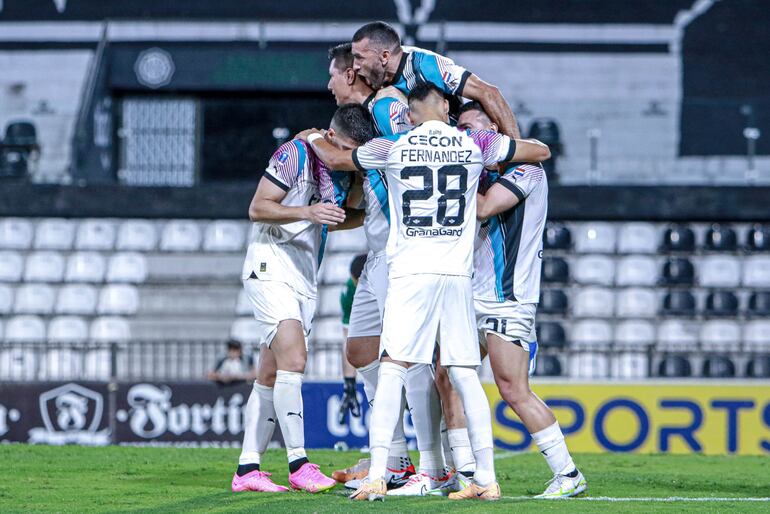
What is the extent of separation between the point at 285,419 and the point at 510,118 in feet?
7.19

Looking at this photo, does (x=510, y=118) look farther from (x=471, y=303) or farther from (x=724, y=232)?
(x=724, y=232)

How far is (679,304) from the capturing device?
17312mm

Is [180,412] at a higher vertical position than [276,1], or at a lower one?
lower

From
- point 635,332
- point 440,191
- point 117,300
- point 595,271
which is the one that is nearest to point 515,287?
point 440,191

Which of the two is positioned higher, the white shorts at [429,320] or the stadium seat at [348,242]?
the stadium seat at [348,242]

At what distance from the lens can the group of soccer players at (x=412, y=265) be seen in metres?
6.38

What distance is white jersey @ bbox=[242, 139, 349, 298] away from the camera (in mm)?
7102

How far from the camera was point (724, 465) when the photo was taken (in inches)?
396

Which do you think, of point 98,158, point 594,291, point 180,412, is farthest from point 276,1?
point 180,412

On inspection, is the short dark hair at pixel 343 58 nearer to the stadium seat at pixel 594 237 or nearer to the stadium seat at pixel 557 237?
the stadium seat at pixel 557 237

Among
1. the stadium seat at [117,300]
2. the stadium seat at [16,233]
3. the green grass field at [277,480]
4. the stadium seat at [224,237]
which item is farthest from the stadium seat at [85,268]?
the green grass field at [277,480]

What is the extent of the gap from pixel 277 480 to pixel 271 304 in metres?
1.33

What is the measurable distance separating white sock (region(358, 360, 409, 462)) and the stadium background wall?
21.9ft

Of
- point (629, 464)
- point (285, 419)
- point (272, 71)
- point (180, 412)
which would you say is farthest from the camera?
point (272, 71)
